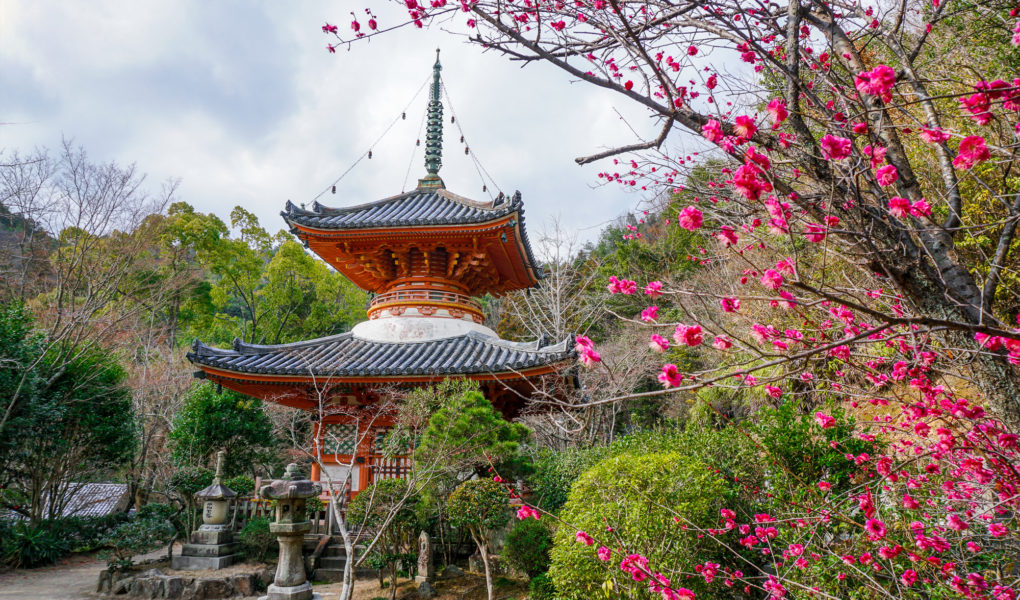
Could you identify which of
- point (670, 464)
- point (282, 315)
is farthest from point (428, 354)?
point (282, 315)

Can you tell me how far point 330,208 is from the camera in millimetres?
9359

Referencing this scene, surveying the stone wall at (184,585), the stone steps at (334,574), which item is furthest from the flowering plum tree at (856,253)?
the stone wall at (184,585)

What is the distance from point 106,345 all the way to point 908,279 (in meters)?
15.2

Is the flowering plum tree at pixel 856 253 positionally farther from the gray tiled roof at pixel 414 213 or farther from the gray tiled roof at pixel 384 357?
the gray tiled roof at pixel 414 213

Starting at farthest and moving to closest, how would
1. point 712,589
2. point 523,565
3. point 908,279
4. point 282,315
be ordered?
point 282,315 < point 523,565 < point 712,589 < point 908,279

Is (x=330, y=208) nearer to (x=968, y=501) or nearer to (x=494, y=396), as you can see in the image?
(x=494, y=396)

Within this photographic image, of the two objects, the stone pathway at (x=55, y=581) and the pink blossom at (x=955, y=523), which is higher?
the pink blossom at (x=955, y=523)

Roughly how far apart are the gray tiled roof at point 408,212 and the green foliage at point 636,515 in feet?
13.7

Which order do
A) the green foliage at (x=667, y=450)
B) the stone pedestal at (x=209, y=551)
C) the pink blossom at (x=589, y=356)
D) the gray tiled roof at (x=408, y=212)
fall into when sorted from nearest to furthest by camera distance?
the pink blossom at (x=589, y=356), the green foliage at (x=667, y=450), the stone pedestal at (x=209, y=551), the gray tiled roof at (x=408, y=212)

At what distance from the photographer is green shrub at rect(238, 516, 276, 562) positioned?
831 centimetres

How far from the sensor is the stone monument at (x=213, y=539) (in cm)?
807

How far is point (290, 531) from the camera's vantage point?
6141 millimetres

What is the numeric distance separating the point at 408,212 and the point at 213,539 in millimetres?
6082

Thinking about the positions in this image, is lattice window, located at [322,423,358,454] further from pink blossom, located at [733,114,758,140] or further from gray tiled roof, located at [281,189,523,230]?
pink blossom, located at [733,114,758,140]
